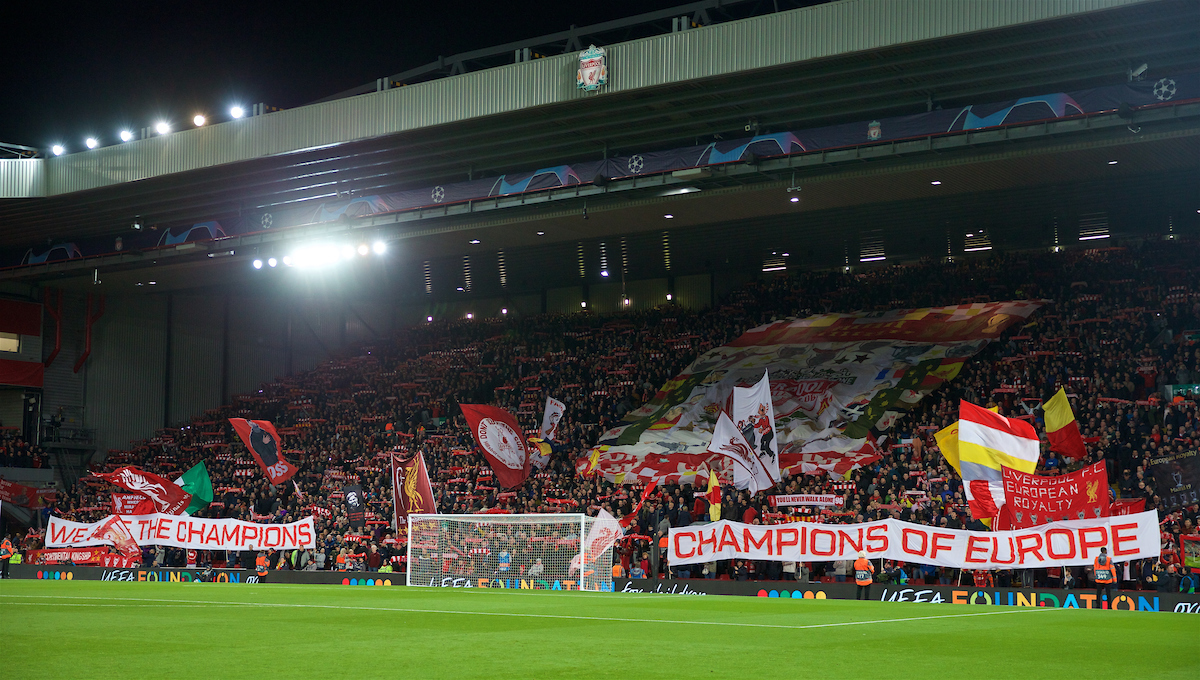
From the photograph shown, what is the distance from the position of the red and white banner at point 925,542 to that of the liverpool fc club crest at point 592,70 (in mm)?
10700

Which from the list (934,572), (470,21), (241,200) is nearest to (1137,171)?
(934,572)

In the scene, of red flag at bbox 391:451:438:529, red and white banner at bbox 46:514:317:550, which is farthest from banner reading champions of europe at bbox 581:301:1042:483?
red and white banner at bbox 46:514:317:550

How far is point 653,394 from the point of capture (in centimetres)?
3825

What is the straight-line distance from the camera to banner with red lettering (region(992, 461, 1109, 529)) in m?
19.9

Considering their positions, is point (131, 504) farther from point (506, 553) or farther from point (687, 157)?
point (687, 157)

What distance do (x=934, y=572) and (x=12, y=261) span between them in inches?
1419

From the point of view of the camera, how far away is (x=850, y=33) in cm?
2350

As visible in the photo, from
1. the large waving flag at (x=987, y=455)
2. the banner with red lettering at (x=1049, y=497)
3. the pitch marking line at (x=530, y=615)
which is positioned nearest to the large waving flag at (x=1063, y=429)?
the large waving flag at (x=987, y=455)

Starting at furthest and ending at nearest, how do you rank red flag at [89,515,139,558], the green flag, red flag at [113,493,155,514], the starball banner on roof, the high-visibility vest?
1. the green flag
2. red flag at [113,493,155,514]
3. red flag at [89,515,139,558]
4. the starball banner on roof
5. the high-visibility vest

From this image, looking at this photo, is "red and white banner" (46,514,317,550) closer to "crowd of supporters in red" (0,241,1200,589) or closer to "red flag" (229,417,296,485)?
"crowd of supporters in red" (0,241,1200,589)

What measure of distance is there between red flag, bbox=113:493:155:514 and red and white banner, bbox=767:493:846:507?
17.8 m

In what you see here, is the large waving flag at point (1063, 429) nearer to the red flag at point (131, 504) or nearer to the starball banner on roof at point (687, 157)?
the starball banner on roof at point (687, 157)

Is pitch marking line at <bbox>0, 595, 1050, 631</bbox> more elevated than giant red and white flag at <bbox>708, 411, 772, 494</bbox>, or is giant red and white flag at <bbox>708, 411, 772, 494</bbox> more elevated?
giant red and white flag at <bbox>708, 411, 772, 494</bbox>

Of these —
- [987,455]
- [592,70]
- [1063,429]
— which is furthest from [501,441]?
[1063,429]
